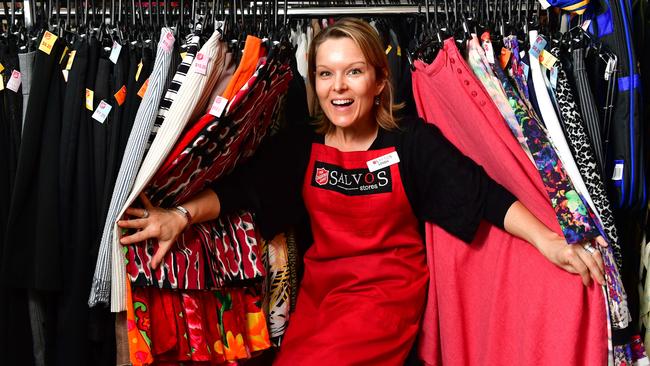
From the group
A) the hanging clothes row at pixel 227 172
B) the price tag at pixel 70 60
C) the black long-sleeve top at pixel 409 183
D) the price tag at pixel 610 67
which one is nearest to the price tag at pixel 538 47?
the hanging clothes row at pixel 227 172

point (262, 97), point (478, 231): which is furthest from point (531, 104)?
point (262, 97)

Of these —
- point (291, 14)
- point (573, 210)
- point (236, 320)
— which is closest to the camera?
point (573, 210)

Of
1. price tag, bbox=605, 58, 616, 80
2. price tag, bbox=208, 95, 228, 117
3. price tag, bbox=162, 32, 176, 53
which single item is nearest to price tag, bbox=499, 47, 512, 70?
price tag, bbox=605, 58, 616, 80

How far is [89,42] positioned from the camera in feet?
4.98

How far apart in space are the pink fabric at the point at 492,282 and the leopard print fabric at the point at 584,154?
113mm

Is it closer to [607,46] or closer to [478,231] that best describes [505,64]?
[607,46]

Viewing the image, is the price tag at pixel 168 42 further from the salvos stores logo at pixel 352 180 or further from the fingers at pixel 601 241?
the fingers at pixel 601 241

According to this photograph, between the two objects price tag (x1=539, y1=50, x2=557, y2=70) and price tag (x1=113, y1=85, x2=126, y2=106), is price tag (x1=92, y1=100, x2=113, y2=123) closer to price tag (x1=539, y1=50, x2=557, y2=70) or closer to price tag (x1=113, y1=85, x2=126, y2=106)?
price tag (x1=113, y1=85, x2=126, y2=106)

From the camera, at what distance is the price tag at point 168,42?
1.47 meters

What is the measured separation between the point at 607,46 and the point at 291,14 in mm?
871

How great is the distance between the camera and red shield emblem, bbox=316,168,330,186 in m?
1.66

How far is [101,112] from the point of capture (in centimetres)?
149

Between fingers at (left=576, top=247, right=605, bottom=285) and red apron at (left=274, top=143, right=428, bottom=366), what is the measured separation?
1.46 ft

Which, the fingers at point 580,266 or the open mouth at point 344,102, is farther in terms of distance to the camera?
the open mouth at point 344,102
